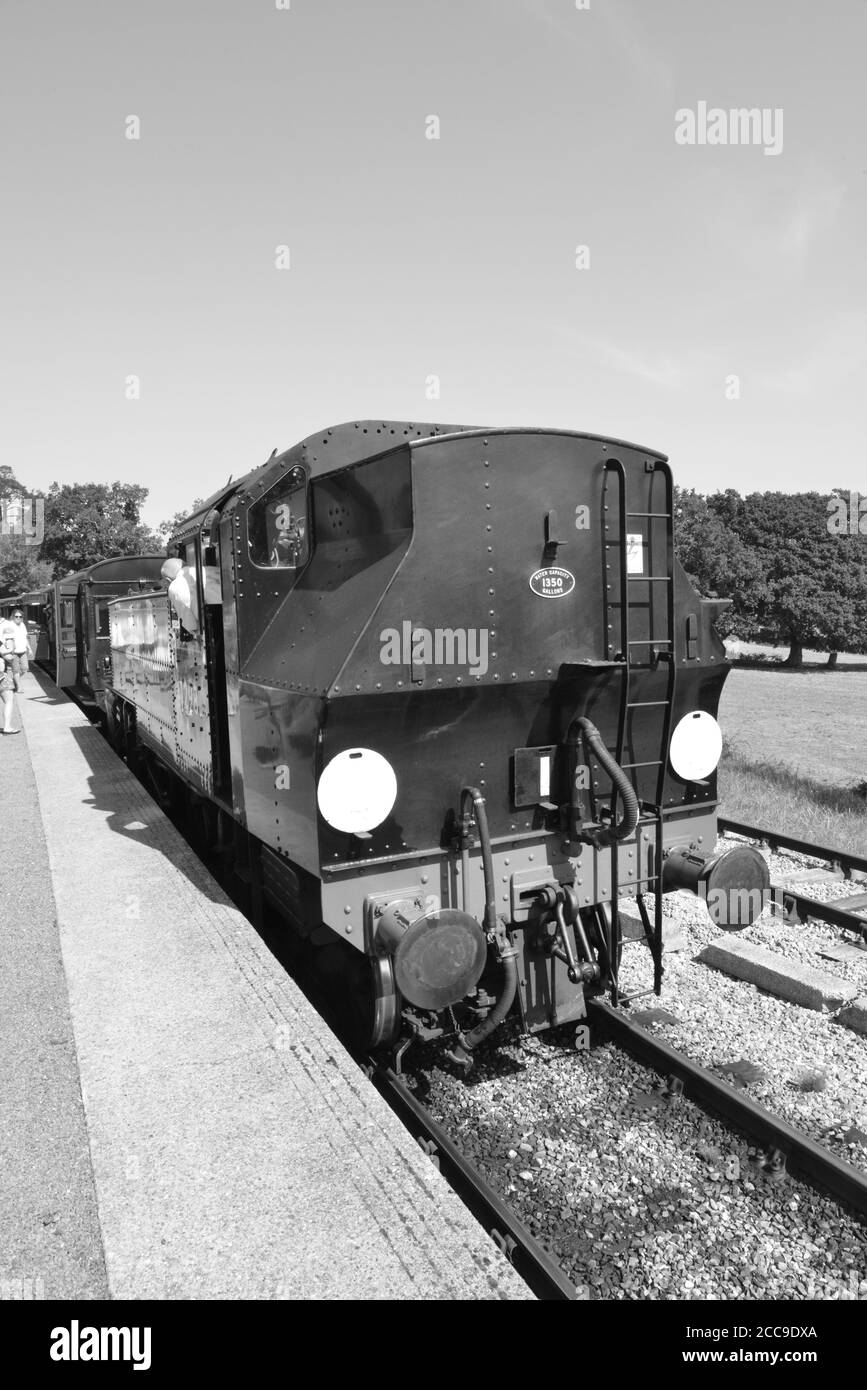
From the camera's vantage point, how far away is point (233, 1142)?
311cm

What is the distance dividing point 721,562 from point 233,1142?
44348 millimetres

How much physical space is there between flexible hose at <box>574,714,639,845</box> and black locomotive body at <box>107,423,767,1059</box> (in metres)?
0.01

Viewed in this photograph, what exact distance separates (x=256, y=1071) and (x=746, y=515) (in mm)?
52227

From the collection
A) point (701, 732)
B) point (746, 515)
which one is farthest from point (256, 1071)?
point (746, 515)

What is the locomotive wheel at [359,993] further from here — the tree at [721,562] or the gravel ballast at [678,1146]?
the tree at [721,562]

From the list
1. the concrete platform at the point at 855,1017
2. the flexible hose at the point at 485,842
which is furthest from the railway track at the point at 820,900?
the flexible hose at the point at 485,842

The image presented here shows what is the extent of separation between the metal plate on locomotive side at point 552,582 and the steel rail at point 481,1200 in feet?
8.58

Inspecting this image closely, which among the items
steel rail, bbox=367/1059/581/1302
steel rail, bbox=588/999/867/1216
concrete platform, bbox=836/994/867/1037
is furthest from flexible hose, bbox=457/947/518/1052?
concrete platform, bbox=836/994/867/1037

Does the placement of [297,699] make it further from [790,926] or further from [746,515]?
[746,515]

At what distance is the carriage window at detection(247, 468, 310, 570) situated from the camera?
493cm

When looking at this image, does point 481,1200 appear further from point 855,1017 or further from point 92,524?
point 92,524

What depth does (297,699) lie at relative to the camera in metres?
4.12

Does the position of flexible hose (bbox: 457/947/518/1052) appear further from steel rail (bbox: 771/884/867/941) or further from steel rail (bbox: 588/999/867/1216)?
steel rail (bbox: 771/884/867/941)
